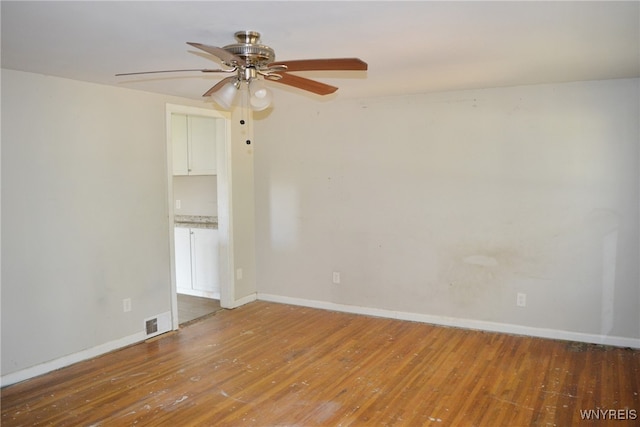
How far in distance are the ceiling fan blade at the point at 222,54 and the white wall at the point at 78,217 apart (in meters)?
1.87

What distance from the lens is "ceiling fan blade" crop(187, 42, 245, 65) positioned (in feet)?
6.23

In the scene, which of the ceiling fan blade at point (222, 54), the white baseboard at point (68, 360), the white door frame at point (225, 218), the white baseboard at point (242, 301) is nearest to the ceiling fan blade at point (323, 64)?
the ceiling fan blade at point (222, 54)

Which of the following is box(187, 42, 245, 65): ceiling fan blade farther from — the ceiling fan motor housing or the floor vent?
the floor vent

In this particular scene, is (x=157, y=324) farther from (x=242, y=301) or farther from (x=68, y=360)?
(x=242, y=301)

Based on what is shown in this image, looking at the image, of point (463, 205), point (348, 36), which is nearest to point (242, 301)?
point (463, 205)

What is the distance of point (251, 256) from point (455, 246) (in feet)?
7.65

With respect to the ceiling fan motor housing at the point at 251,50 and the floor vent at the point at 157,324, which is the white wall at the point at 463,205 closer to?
the floor vent at the point at 157,324

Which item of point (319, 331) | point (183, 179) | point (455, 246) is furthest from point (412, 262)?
point (183, 179)

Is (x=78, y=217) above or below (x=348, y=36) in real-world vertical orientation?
below

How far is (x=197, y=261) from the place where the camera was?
17.8ft

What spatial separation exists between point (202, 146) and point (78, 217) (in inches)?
73.2

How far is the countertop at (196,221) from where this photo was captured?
208 inches

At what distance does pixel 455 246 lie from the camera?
4223mm

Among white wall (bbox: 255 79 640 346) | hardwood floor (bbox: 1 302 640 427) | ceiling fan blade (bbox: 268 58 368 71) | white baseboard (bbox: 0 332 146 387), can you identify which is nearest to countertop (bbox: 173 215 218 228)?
white wall (bbox: 255 79 640 346)
